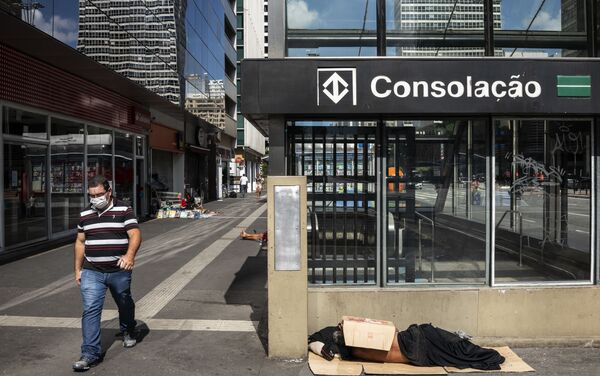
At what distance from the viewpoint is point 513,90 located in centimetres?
498

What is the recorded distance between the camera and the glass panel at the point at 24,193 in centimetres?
1073

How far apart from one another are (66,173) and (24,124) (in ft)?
7.06

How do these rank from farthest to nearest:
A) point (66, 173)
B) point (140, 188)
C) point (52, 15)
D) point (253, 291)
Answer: point (140, 188)
point (66, 173)
point (52, 15)
point (253, 291)

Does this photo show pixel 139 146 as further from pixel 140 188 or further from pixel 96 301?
pixel 96 301

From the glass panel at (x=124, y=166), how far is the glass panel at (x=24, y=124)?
4.44 metres

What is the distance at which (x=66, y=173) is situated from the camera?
13312mm

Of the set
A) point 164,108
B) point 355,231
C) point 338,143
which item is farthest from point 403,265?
point 164,108

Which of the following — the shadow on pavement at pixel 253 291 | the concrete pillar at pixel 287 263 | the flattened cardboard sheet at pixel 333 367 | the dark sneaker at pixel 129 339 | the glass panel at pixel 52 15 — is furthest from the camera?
the glass panel at pixel 52 15

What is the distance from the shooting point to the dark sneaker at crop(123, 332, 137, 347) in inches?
205

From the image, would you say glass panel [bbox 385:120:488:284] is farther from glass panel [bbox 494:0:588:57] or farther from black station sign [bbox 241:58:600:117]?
glass panel [bbox 494:0:588:57]

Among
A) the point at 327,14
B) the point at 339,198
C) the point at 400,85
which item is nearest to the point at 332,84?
the point at 400,85

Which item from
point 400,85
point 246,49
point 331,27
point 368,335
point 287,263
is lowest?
point 368,335

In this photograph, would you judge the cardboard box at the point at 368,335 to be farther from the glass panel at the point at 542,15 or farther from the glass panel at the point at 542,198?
the glass panel at the point at 542,15

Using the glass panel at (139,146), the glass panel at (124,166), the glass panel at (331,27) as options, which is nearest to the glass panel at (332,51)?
the glass panel at (331,27)
